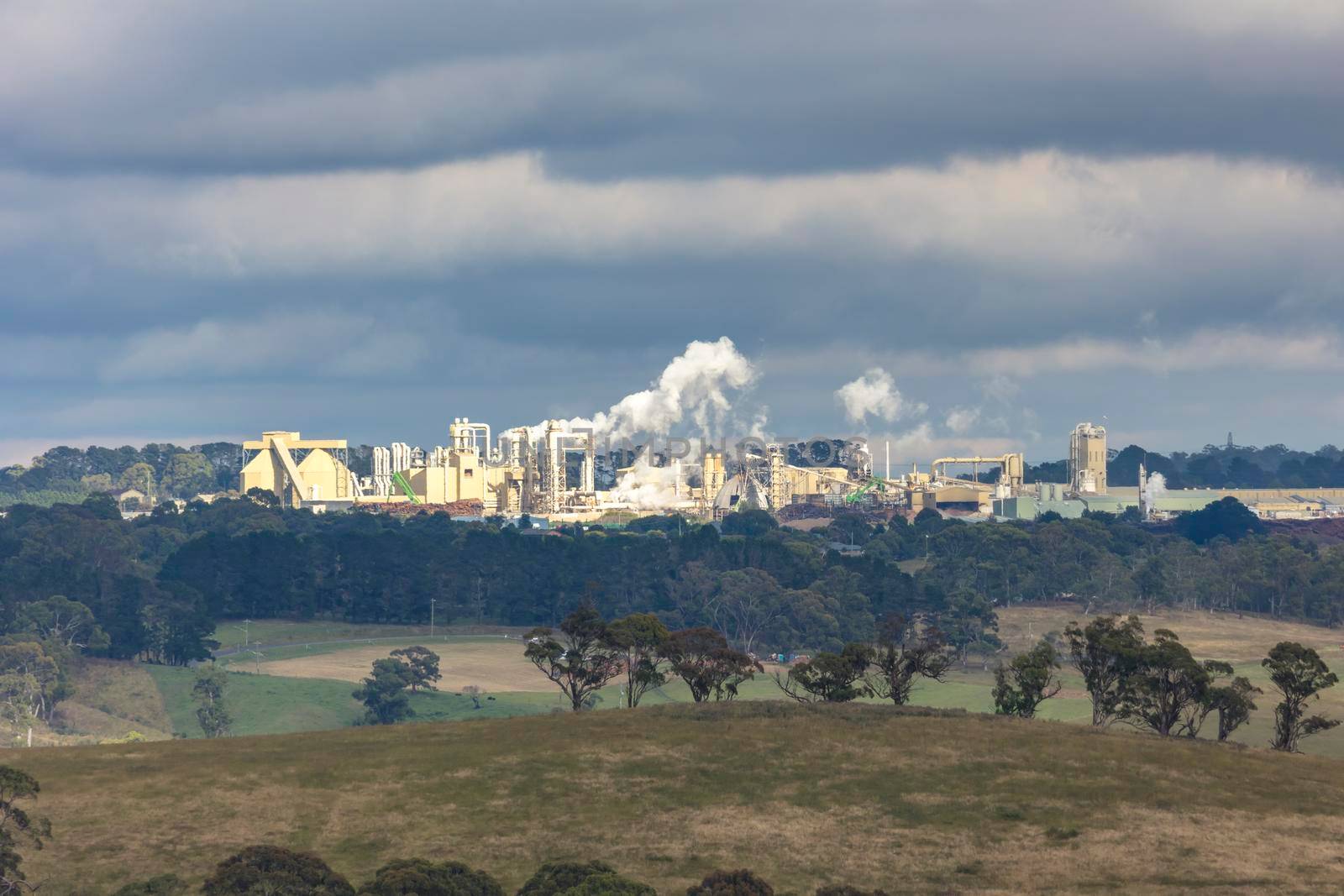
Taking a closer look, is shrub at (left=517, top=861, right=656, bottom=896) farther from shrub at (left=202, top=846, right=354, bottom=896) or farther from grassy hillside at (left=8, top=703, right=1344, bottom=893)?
grassy hillside at (left=8, top=703, right=1344, bottom=893)

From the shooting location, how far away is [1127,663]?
111000 mm

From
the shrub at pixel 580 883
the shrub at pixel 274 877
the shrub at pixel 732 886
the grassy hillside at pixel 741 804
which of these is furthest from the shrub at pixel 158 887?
the shrub at pixel 732 886

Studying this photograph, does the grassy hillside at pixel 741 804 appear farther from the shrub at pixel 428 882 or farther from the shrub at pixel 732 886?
the shrub at pixel 732 886

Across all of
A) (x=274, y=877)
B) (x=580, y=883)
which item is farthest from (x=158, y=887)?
(x=580, y=883)

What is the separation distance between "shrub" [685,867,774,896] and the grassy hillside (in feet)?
31.0

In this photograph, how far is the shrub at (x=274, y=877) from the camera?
→ 65.6 metres

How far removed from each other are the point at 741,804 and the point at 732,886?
24.7m

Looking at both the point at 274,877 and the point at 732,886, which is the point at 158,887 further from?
the point at 732,886

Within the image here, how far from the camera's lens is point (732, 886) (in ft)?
211

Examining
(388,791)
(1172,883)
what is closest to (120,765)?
(388,791)

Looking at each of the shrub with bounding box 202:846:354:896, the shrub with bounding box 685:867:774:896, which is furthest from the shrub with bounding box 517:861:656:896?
the shrub with bounding box 202:846:354:896

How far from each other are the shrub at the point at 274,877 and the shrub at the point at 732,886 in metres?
14.4

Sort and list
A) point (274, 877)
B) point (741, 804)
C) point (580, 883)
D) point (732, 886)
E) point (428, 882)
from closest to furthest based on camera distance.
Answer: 1. point (580, 883)
2. point (732, 886)
3. point (428, 882)
4. point (274, 877)
5. point (741, 804)

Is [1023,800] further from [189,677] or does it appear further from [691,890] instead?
[189,677]
